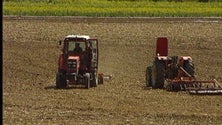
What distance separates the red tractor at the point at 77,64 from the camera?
1546 cm

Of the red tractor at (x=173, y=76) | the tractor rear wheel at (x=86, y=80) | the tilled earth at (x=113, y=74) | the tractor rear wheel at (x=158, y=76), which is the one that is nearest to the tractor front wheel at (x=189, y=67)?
the red tractor at (x=173, y=76)

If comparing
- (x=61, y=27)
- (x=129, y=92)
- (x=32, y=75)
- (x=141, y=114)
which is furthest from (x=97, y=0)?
(x=141, y=114)

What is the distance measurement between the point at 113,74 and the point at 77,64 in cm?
453

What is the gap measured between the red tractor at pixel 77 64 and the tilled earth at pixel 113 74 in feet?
0.88

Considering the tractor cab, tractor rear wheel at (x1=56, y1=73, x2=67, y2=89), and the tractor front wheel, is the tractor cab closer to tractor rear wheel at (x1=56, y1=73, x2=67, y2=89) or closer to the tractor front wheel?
tractor rear wheel at (x1=56, y1=73, x2=67, y2=89)

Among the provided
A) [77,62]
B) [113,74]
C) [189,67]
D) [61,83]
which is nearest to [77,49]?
[77,62]

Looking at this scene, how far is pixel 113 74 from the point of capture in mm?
20047

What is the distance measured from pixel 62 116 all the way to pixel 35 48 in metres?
16.2

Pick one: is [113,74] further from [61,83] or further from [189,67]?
[61,83]

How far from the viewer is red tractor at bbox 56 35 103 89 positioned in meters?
15.5

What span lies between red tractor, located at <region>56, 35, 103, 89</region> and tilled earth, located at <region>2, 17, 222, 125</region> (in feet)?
0.88

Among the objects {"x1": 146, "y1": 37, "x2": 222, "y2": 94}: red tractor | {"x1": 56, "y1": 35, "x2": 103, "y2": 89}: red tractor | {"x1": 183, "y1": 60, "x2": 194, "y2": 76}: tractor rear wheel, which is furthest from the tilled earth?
{"x1": 183, "y1": 60, "x2": 194, "y2": 76}: tractor rear wheel

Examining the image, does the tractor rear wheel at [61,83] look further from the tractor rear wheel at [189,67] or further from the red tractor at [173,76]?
the tractor rear wheel at [189,67]

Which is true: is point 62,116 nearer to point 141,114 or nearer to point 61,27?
point 141,114
